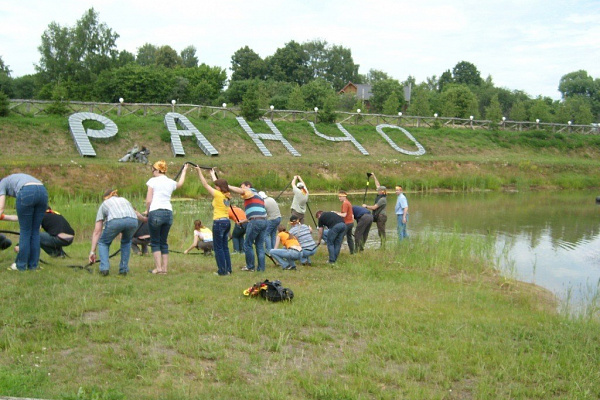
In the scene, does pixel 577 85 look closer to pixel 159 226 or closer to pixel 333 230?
pixel 333 230

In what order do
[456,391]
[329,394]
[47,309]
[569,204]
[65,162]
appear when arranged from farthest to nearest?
1. [569,204]
2. [65,162]
3. [47,309]
4. [456,391]
5. [329,394]

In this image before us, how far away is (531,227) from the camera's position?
77.3 feet

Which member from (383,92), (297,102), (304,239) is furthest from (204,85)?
(304,239)

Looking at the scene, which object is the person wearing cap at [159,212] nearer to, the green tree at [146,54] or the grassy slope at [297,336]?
the grassy slope at [297,336]

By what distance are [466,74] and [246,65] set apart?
128 feet

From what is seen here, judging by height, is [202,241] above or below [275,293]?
Result: below

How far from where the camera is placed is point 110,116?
3775cm

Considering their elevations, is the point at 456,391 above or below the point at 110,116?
below

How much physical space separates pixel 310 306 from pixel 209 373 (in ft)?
9.33

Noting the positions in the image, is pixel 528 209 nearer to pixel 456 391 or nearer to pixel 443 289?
pixel 443 289

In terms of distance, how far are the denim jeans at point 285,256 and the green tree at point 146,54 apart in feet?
288

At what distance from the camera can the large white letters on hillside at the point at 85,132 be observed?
32656 mm

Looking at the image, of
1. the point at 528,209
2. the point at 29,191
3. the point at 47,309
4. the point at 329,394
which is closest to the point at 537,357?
the point at 329,394

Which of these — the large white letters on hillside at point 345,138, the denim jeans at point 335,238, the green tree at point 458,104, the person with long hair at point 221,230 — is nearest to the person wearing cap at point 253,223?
the person with long hair at point 221,230
